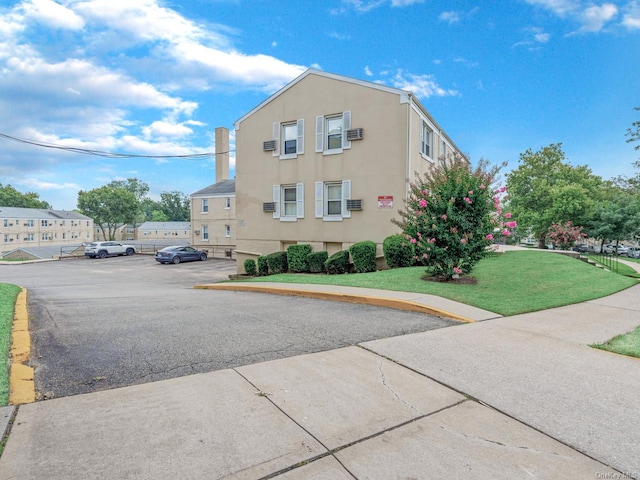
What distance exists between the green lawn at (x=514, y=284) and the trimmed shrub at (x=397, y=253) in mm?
1239

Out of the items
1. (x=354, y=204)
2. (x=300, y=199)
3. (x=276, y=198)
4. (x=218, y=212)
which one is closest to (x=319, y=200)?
(x=300, y=199)

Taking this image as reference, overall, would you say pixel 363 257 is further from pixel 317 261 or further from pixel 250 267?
pixel 250 267

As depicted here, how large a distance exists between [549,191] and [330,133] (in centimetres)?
2844

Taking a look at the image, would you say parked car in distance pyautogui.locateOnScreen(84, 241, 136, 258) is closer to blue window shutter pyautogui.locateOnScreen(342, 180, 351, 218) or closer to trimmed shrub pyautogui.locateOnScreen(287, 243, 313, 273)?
trimmed shrub pyautogui.locateOnScreen(287, 243, 313, 273)

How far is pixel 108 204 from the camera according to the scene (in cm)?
6331

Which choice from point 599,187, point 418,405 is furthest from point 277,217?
point 599,187

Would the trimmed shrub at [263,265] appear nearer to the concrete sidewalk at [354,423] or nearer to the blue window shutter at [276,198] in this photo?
the blue window shutter at [276,198]

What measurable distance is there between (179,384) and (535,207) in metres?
40.6

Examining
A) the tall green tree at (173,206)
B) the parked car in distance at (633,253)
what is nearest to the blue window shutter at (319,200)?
the parked car in distance at (633,253)

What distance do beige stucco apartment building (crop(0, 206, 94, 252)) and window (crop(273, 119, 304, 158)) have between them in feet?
184

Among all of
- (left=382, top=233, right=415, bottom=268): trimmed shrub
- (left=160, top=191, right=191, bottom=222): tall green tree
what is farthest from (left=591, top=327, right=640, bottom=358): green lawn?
(left=160, top=191, right=191, bottom=222): tall green tree

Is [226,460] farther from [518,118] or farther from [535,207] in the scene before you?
[535,207]

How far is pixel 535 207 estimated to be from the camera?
3625cm

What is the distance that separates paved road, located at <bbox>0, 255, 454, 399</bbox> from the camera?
351 cm
